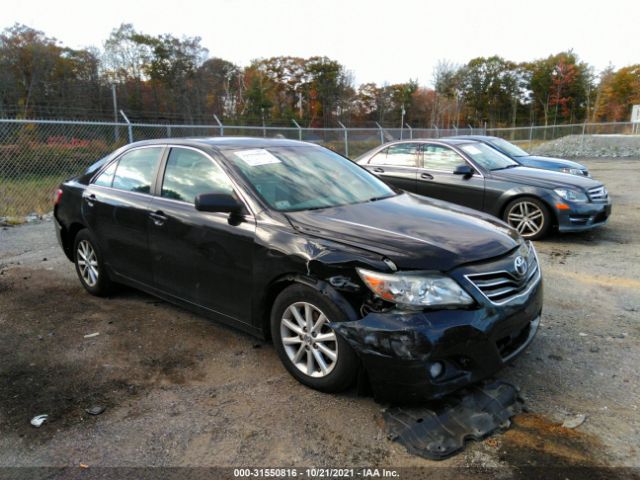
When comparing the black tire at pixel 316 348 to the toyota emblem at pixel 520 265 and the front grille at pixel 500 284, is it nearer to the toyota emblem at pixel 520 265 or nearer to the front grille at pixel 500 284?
the front grille at pixel 500 284

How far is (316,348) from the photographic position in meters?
3.03

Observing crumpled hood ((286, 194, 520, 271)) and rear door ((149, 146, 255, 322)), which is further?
rear door ((149, 146, 255, 322))

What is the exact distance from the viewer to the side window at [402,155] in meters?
8.32

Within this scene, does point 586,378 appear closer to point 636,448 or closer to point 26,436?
point 636,448

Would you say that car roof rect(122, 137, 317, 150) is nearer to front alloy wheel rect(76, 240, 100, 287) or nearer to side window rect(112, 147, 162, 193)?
side window rect(112, 147, 162, 193)

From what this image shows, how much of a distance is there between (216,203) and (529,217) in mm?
5463

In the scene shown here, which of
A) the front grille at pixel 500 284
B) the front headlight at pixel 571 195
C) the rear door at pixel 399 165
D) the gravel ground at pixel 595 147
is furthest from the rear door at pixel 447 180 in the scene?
the gravel ground at pixel 595 147

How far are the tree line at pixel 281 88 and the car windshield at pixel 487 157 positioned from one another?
79.7ft

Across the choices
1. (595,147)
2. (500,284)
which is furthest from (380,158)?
(595,147)

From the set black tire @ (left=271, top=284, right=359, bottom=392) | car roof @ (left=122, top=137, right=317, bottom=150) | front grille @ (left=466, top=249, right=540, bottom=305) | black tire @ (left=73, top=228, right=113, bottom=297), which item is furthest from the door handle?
front grille @ (left=466, top=249, right=540, bottom=305)

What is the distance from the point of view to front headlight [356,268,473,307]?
2.66 metres

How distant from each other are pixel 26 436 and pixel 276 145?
→ 274 cm

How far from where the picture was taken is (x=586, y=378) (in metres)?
3.24

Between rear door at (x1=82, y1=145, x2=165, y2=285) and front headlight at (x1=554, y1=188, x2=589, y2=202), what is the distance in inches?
220
